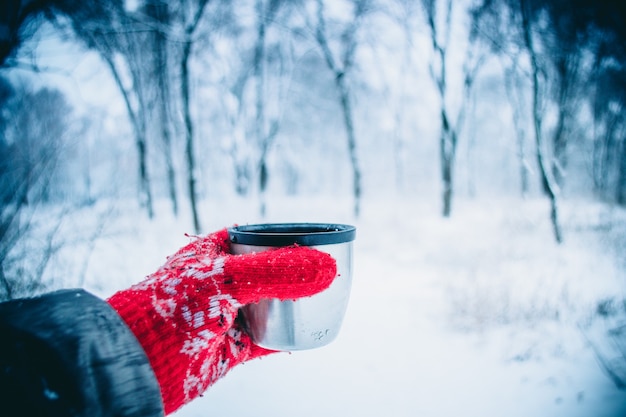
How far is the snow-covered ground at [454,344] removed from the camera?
149 centimetres

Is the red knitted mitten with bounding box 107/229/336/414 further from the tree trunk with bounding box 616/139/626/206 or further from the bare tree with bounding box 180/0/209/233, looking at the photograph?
the tree trunk with bounding box 616/139/626/206

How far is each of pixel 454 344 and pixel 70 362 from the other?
2194 millimetres

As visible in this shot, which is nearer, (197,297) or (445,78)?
(197,297)

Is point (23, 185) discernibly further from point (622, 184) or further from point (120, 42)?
point (622, 184)

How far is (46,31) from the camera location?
2217mm

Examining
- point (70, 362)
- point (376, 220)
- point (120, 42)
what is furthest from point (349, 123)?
point (70, 362)

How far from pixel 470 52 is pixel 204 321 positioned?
880 cm

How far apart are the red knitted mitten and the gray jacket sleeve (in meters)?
0.10

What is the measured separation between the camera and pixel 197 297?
752mm

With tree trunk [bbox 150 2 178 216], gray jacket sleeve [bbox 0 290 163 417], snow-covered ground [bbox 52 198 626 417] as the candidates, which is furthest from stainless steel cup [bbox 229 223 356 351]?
tree trunk [bbox 150 2 178 216]

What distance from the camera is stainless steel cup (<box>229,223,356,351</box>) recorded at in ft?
2.63

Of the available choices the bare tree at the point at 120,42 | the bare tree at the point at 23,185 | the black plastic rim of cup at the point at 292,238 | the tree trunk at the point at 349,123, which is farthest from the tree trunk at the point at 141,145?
the black plastic rim of cup at the point at 292,238

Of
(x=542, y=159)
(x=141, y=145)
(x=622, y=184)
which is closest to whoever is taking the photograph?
(x=542, y=159)

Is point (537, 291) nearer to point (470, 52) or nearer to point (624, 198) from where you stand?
point (470, 52)
